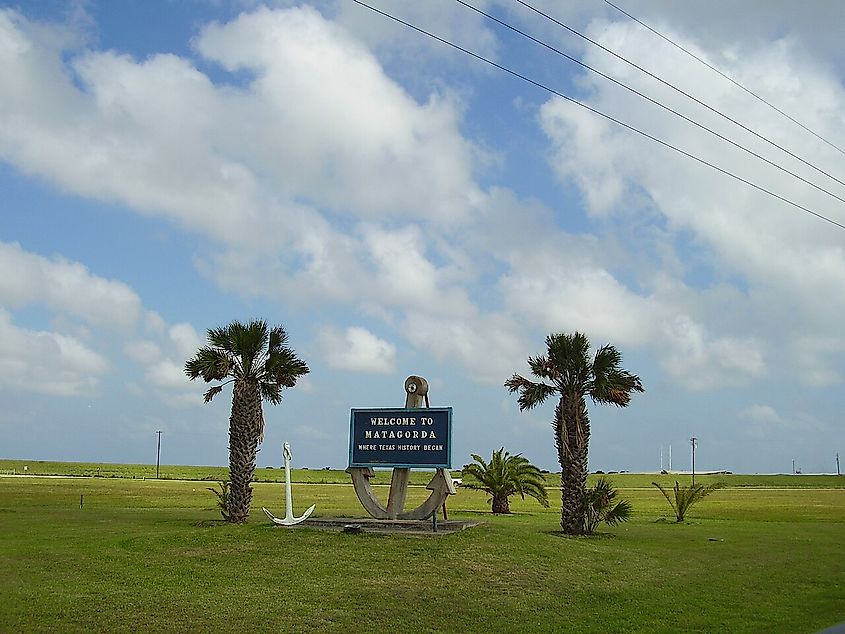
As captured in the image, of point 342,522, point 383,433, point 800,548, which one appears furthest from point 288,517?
point 800,548

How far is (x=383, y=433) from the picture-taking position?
915 inches

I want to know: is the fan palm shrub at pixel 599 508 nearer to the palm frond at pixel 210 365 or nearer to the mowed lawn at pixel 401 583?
the mowed lawn at pixel 401 583

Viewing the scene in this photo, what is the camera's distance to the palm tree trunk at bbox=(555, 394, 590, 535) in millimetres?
27812

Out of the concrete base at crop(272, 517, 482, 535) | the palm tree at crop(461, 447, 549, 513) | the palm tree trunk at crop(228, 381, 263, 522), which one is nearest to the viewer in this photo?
the concrete base at crop(272, 517, 482, 535)

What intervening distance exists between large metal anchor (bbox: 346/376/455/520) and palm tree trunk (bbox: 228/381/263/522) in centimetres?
748

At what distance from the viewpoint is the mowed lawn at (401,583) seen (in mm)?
13797

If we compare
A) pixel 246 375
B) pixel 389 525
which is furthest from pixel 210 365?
pixel 389 525

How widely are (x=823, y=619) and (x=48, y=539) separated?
1867cm

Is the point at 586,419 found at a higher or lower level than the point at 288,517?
higher

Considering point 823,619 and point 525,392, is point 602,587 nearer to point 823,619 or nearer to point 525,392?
point 823,619

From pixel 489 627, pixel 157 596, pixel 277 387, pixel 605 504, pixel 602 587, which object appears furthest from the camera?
pixel 277 387

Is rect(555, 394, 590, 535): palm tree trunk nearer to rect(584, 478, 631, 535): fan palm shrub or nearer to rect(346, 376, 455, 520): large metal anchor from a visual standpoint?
rect(584, 478, 631, 535): fan palm shrub

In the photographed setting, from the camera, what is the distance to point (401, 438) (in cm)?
2291

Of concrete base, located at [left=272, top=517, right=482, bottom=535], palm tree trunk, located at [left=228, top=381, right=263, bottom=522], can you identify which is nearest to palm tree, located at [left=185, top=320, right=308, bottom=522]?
palm tree trunk, located at [left=228, top=381, right=263, bottom=522]
